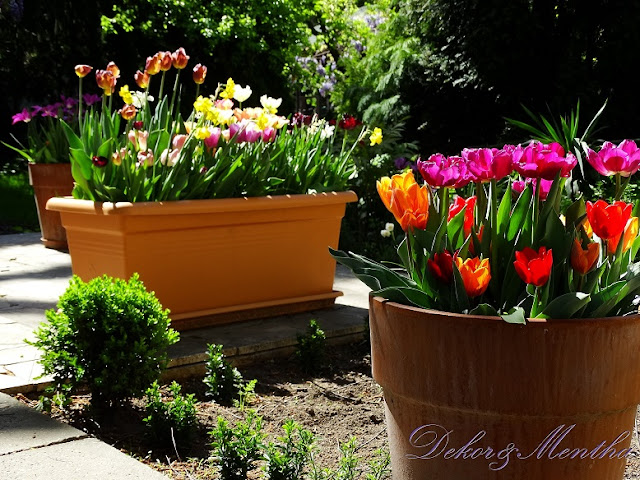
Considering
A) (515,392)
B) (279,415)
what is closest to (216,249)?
→ (279,415)

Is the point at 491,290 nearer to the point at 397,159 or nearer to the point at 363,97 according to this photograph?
the point at 397,159

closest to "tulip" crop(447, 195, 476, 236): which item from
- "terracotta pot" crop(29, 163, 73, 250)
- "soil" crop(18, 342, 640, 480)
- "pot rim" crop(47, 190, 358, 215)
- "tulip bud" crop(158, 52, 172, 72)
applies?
"soil" crop(18, 342, 640, 480)

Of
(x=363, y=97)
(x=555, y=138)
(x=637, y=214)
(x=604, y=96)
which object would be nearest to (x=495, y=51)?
(x=604, y=96)

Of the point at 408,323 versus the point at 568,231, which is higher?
the point at 568,231

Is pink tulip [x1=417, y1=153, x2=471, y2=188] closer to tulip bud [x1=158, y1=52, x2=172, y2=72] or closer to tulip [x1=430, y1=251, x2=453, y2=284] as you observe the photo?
tulip [x1=430, y1=251, x2=453, y2=284]

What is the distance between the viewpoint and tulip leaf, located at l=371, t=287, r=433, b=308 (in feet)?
6.44

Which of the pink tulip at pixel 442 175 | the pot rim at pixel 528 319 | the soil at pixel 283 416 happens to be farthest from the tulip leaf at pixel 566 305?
the soil at pixel 283 416

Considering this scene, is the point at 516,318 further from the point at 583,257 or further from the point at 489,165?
the point at 489,165

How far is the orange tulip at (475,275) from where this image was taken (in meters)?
1.85

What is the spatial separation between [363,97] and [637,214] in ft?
28.8

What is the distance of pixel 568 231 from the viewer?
6.45 feet

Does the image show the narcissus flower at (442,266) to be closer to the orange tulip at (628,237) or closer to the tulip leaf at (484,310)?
the tulip leaf at (484,310)

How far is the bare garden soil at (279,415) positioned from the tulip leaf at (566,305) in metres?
0.99

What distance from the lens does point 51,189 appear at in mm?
6980
